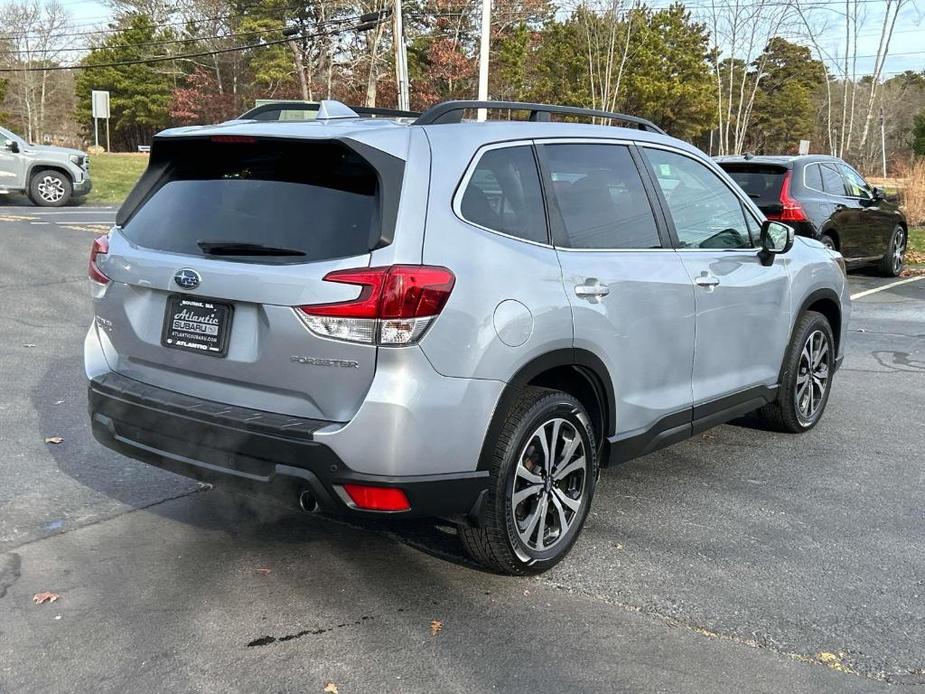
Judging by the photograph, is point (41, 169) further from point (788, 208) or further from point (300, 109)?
point (300, 109)

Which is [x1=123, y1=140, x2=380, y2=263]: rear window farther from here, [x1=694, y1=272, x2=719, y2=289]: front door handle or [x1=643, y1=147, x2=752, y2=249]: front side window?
[x1=694, y1=272, x2=719, y2=289]: front door handle

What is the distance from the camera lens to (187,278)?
11.3 feet

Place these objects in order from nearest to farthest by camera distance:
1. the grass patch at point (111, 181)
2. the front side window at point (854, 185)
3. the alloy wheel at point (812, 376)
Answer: the alloy wheel at point (812, 376)
the front side window at point (854, 185)
the grass patch at point (111, 181)

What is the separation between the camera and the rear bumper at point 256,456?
3.17 meters

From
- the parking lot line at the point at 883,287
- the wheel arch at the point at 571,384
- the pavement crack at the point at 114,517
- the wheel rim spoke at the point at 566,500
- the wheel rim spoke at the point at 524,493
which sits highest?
the wheel arch at the point at 571,384

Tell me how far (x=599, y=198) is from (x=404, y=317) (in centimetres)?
139

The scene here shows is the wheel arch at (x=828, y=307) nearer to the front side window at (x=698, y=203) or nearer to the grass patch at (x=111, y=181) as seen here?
the front side window at (x=698, y=203)

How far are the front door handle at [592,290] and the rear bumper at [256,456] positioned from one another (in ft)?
2.82

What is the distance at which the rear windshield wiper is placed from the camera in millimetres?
3307

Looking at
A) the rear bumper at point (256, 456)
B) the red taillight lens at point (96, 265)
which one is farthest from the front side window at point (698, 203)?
the red taillight lens at point (96, 265)

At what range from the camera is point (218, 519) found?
4.30m

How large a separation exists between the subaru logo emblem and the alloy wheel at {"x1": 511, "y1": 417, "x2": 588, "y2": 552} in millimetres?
1370

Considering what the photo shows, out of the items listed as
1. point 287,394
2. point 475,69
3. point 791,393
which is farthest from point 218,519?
point 475,69

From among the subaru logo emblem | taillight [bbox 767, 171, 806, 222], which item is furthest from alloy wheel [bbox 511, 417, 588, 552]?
taillight [bbox 767, 171, 806, 222]
